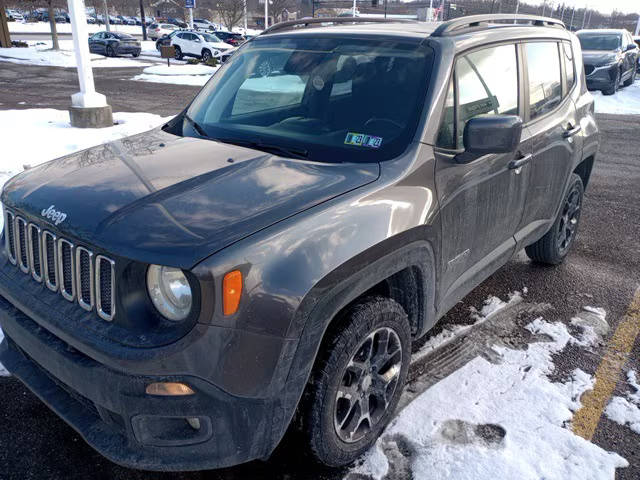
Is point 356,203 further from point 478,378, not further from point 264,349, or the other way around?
point 478,378

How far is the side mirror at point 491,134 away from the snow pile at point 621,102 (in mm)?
13583

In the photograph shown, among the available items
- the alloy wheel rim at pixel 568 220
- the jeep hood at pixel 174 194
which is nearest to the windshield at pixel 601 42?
the alloy wheel rim at pixel 568 220

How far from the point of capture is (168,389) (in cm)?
181

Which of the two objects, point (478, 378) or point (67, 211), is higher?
point (67, 211)

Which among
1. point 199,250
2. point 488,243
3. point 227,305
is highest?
point 199,250

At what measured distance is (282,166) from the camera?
2.43 meters

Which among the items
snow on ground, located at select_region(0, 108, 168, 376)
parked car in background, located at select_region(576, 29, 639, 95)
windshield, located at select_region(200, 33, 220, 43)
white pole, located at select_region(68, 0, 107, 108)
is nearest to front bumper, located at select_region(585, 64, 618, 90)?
parked car in background, located at select_region(576, 29, 639, 95)

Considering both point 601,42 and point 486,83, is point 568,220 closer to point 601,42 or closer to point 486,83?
point 486,83

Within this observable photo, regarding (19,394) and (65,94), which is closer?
(19,394)

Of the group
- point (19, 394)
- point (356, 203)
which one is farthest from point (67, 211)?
point (19, 394)

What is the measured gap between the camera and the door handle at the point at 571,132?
12.4 ft

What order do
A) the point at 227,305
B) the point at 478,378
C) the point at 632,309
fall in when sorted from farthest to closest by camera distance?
the point at 632,309 → the point at 478,378 → the point at 227,305

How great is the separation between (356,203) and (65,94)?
581 inches

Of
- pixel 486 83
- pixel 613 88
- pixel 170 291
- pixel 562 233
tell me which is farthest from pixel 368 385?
pixel 613 88
